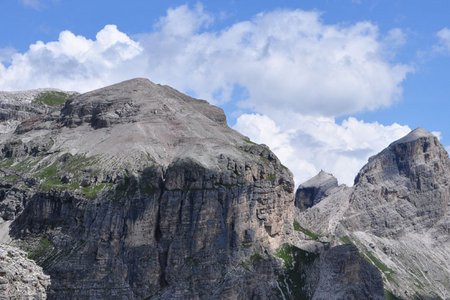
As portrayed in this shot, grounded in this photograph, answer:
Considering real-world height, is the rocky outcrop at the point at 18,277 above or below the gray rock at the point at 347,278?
below

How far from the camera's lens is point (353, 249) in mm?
164000

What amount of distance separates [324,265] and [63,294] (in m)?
73.9

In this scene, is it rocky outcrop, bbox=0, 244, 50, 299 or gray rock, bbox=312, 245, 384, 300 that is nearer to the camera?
rocky outcrop, bbox=0, 244, 50, 299

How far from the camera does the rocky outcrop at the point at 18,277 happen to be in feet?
117

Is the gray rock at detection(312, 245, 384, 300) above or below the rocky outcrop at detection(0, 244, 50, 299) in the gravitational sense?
above

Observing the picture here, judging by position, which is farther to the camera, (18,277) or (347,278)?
(347,278)

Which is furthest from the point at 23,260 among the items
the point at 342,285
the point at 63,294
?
the point at 63,294

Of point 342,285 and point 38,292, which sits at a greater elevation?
point 342,285

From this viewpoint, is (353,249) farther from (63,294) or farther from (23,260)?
(23,260)

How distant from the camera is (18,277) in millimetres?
36312

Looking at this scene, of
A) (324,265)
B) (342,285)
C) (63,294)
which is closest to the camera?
(342,285)

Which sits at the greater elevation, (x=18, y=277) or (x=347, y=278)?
(x=347, y=278)

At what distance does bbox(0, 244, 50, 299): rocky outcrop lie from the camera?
35781 mm

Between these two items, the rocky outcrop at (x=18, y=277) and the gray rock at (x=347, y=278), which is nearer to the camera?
the rocky outcrop at (x=18, y=277)
